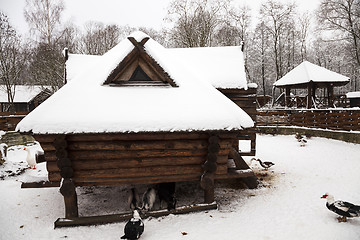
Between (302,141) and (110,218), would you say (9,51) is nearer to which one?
(110,218)

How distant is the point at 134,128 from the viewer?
4.14 metres

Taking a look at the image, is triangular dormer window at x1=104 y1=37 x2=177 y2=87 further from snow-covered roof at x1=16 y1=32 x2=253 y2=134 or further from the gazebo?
the gazebo

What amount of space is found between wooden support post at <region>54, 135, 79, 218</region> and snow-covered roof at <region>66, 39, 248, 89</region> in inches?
175

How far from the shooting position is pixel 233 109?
16.1 feet

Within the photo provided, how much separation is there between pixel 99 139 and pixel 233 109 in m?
3.09

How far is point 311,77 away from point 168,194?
15551 millimetres

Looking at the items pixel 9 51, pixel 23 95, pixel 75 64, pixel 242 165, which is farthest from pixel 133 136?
pixel 23 95

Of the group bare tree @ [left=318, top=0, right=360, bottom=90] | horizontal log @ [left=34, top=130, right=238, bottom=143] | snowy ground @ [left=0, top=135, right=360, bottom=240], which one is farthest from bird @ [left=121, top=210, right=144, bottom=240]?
bare tree @ [left=318, top=0, right=360, bottom=90]

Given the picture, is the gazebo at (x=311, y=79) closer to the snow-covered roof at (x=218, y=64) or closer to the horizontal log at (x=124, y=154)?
the snow-covered roof at (x=218, y=64)

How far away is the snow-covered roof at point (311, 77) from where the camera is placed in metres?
15.5

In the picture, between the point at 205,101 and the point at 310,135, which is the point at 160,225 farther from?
the point at 310,135

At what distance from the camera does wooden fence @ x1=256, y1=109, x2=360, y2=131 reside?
11.4 meters

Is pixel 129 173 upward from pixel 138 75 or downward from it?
downward

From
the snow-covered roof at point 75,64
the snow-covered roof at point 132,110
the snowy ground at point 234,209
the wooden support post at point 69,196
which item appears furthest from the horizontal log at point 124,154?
the snow-covered roof at point 75,64
